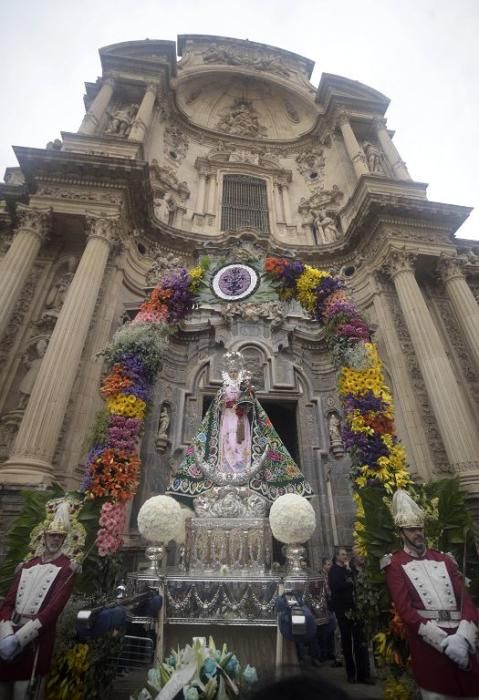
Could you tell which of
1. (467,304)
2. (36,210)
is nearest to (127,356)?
(36,210)

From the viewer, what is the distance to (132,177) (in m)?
12.0

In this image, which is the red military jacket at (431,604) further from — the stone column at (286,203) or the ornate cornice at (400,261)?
the stone column at (286,203)

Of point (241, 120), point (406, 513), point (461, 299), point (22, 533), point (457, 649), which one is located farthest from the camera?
point (241, 120)

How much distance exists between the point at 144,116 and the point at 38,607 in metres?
18.3

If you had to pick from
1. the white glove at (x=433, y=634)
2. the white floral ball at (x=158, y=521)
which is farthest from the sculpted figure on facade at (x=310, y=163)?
the white glove at (x=433, y=634)

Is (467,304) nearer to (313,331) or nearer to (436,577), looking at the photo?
(313,331)

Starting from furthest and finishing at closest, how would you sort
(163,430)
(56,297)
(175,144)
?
(175,144) < (56,297) < (163,430)

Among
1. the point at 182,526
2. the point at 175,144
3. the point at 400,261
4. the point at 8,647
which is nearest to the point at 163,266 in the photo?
the point at 182,526

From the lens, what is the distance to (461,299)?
11.9 m

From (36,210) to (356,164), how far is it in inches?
533

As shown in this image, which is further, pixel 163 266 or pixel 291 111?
pixel 291 111

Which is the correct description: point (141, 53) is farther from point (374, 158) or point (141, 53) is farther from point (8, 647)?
point (8, 647)

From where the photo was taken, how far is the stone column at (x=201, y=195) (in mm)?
17180

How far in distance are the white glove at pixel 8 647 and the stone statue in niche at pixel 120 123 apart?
17191 millimetres
